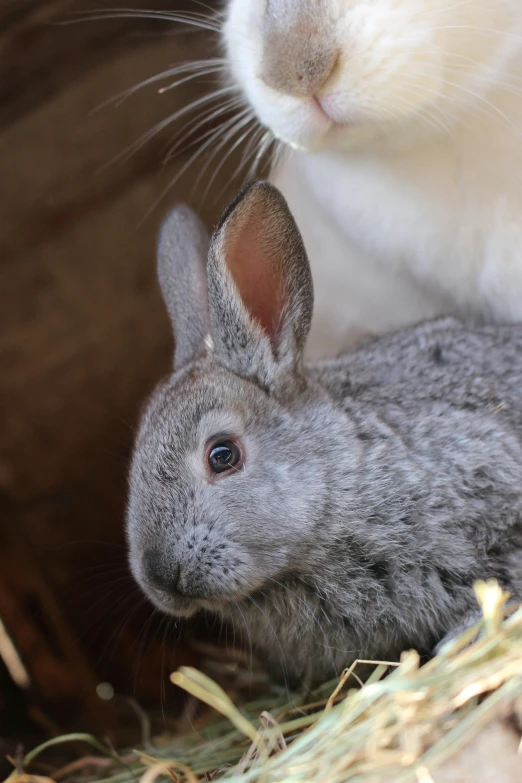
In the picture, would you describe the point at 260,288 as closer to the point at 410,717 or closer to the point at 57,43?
the point at 410,717

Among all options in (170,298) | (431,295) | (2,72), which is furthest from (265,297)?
(2,72)

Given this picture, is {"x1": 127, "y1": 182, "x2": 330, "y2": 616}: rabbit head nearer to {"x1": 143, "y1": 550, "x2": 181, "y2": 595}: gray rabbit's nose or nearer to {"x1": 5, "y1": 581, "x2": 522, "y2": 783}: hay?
{"x1": 143, "y1": 550, "x2": 181, "y2": 595}: gray rabbit's nose

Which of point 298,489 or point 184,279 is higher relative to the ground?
point 184,279

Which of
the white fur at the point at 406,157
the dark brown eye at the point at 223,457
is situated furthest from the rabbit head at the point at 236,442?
the white fur at the point at 406,157

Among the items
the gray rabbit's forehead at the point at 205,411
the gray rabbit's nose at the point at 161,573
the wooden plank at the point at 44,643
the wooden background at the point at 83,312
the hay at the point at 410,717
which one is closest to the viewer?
the hay at the point at 410,717

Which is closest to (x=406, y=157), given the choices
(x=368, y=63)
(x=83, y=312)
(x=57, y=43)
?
(x=368, y=63)

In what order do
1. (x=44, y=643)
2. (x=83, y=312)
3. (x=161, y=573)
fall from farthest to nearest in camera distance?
(x=83, y=312), (x=44, y=643), (x=161, y=573)

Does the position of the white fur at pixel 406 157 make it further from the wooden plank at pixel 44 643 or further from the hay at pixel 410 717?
the wooden plank at pixel 44 643

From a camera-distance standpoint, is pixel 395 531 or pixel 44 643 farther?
pixel 44 643
